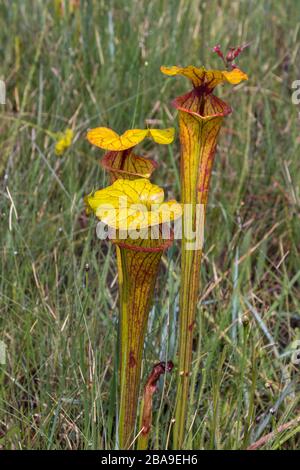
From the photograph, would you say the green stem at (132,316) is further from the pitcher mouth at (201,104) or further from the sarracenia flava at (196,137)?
the pitcher mouth at (201,104)

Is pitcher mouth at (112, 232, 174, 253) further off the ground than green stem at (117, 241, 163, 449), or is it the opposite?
pitcher mouth at (112, 232, 174, 253)

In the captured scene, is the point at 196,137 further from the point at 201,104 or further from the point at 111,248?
the point at 111,248

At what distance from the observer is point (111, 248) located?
2006 millimetres

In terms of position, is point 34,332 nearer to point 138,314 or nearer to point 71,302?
point 71,302

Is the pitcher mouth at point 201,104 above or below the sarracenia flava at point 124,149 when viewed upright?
above

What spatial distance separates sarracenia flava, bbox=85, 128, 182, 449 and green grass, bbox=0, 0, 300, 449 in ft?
0.36

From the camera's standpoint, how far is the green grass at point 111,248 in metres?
1.54

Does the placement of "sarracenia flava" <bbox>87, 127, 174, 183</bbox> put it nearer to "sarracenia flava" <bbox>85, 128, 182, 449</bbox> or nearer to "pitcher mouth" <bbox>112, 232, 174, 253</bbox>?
"sarracenia flava" <bbox>85, 128, 182, 449</bbox>

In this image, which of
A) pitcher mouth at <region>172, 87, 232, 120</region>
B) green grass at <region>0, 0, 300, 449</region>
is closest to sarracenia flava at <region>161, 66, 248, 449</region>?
pitcher mouth at <region>172, 87, 232, 120</region>

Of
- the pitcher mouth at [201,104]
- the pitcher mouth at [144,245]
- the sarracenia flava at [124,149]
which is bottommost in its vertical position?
the pitcher mouth at [144,245]

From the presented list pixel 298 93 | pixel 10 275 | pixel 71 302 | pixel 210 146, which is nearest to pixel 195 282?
pixel 210 146

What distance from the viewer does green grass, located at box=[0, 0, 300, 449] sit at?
1.54m

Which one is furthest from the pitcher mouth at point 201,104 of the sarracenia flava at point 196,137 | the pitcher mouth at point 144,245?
the pitcher mouth at point 144,245

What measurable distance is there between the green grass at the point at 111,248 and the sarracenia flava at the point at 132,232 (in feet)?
0.36
